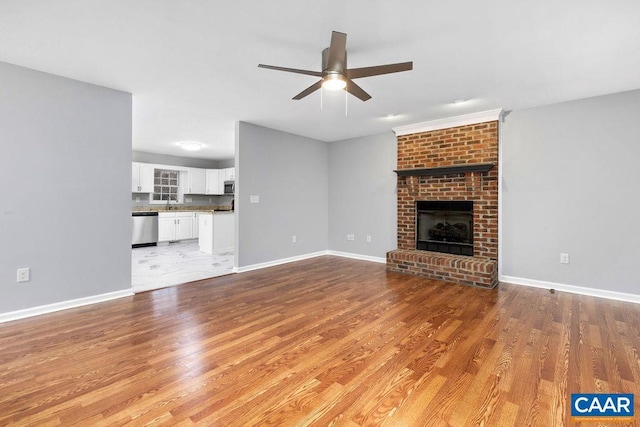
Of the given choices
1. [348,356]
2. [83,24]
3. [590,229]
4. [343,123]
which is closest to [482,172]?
[590,229]

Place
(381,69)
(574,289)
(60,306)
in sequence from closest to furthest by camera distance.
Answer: (381,69) → (60,306) → (574,289)

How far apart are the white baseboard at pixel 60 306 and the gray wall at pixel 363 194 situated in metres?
3.79

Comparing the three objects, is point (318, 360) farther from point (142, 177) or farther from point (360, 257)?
point (142, 177)

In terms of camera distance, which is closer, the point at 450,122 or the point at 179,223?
the point at 450,122

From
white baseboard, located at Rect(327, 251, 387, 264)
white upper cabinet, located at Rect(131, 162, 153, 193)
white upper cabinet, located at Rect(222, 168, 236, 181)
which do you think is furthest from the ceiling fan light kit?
white upper cabinet, located at Rect(131, 162, 153, 193)

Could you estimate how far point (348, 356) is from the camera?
2.07 metres

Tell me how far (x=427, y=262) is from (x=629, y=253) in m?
2.18

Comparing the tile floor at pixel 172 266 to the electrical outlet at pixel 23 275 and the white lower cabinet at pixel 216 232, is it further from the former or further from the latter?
the electrical outlet at pixel 23 275

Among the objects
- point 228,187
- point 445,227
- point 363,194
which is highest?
point 228,187

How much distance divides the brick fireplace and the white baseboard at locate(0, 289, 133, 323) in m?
3.70

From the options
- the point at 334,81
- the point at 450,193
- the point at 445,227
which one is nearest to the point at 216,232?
the point at 445,227

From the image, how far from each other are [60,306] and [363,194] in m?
4.60

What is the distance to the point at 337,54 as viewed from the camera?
2.11m

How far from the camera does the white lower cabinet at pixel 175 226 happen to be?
24.2 ft
